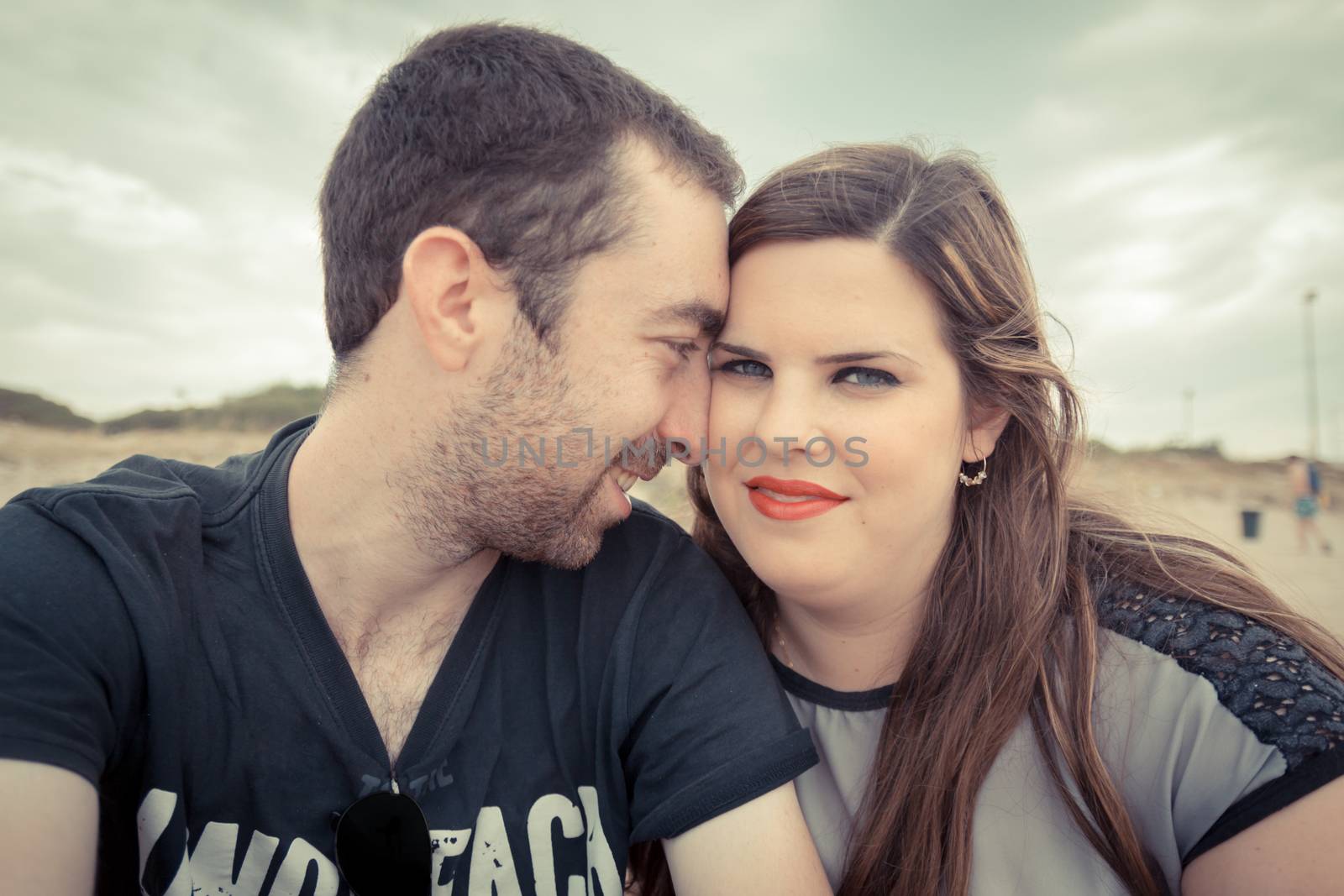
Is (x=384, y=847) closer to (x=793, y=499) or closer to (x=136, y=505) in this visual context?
A: (x=136, y=505)

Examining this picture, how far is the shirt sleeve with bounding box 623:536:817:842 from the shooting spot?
1.92 metres

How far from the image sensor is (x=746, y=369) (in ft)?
7.77

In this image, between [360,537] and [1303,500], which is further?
[1303,500]

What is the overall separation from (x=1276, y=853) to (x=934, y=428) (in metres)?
1.15

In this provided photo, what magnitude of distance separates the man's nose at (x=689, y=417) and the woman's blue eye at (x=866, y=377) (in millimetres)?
413

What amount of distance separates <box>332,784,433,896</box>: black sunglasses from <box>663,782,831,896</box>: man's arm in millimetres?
595

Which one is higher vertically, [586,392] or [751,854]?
[586,392]

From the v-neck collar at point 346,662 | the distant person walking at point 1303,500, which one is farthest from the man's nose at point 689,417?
the distant person walking at point 1303,500

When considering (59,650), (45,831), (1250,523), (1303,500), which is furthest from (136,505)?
(1250,523)

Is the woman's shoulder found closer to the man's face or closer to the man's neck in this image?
the man's face

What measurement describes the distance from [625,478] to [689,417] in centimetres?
26

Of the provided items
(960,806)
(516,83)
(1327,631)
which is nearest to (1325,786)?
(1327,631)

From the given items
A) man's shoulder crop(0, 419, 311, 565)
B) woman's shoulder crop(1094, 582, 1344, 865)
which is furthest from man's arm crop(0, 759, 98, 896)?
woman's shoulder crop(1094, 582, 1344, 865)

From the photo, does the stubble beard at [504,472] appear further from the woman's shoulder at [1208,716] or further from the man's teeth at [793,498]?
the woman's shoulder at [1208,716]
